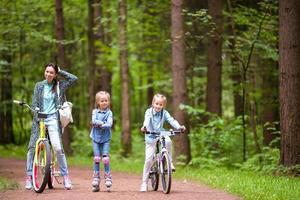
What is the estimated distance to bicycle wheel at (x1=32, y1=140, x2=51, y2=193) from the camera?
34.7ft

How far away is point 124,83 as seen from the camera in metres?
22.1

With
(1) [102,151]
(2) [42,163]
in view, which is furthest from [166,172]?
(2) [42,163]

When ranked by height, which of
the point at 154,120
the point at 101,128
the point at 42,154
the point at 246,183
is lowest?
the point at 246,183

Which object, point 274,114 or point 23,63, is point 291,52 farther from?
point 23,63

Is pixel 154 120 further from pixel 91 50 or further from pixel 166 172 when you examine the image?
pixel 91 50

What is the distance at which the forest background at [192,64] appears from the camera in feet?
55.7

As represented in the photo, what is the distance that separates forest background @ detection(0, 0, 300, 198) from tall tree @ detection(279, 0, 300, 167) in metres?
0.02

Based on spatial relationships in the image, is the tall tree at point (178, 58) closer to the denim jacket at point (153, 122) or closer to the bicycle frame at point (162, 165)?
the denim jacket at point (153, 122)

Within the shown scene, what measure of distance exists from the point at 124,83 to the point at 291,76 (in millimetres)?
8932

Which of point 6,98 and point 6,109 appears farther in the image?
point 6,109

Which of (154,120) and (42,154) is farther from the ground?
(154,120)

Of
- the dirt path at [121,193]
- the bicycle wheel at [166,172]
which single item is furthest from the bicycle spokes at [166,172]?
the dirt path at [121,193]

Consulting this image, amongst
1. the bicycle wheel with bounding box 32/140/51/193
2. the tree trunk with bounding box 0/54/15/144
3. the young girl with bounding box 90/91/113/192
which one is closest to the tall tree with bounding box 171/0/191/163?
the young girl with bounding box 90/91/113/192

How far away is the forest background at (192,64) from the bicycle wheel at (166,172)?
4.43 m
